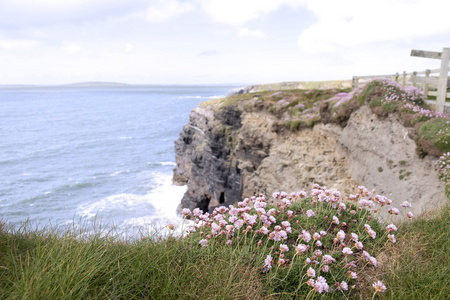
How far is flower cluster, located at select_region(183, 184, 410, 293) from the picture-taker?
390cm

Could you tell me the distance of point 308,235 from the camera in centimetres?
406

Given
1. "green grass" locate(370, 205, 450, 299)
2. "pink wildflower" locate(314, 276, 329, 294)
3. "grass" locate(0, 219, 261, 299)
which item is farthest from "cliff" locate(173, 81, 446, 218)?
"grass" locate(0, 219, 261, 299)

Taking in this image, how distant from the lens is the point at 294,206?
584cm

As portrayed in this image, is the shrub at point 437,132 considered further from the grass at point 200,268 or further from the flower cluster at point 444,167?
the grass at point 200,268

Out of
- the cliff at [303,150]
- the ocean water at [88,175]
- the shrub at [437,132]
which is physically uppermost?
the shrub at [437,132]

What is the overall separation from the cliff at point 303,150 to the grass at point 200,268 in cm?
355

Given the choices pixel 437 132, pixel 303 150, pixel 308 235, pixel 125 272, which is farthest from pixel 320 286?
pixel 303 150

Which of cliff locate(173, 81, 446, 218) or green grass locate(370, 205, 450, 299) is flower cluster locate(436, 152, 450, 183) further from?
green grass locate(370, 205, 450, 299)

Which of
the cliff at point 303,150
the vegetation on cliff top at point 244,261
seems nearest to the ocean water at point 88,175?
the cliff at point 303,150

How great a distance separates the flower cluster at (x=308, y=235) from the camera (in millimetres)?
3898

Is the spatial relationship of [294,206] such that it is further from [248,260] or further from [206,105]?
[206,105]

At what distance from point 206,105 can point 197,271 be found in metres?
28.7

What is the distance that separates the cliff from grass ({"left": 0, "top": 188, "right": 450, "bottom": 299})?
11.6 feet

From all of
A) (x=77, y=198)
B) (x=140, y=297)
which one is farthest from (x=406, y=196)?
(x=77, y=198)
